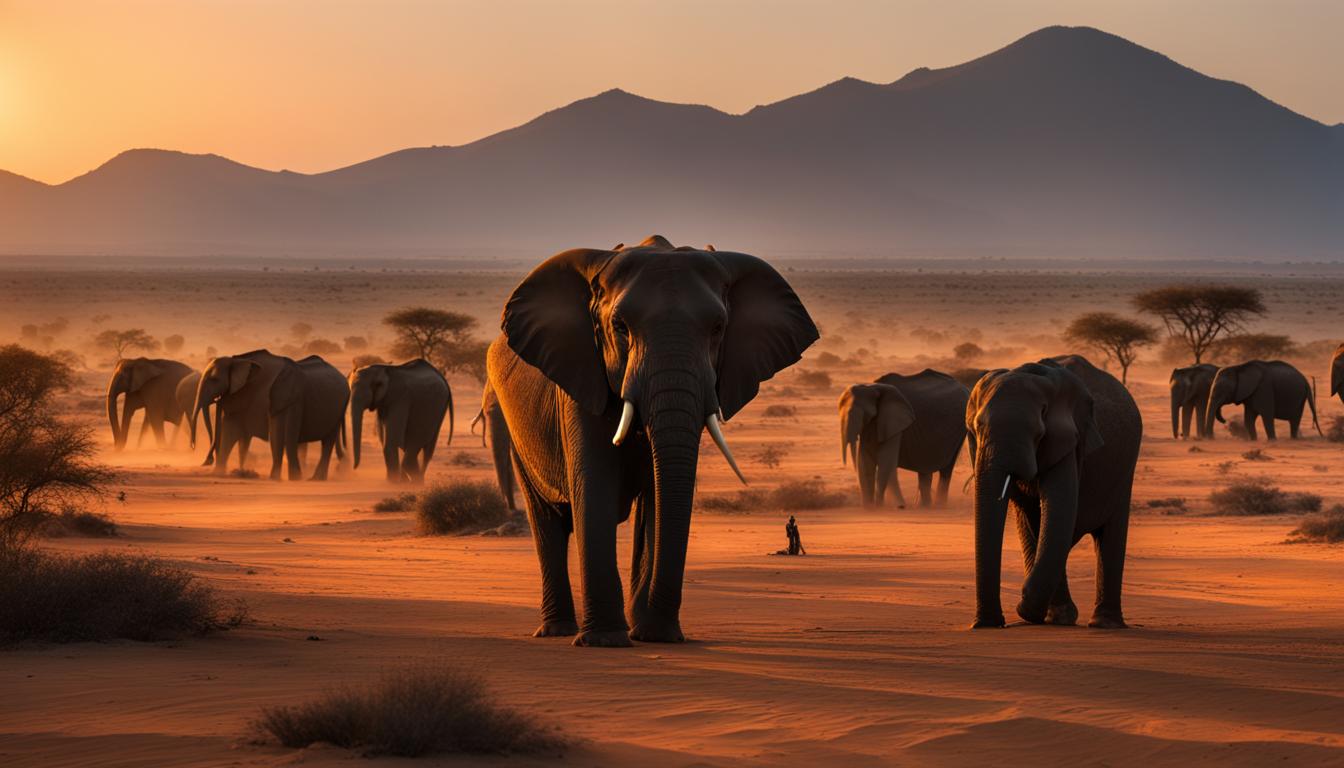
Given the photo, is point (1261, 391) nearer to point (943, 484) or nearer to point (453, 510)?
point (943, 484)

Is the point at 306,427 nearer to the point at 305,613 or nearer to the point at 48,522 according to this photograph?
the point at 48,522

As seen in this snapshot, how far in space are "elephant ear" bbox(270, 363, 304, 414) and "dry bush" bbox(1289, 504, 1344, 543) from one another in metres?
17.8

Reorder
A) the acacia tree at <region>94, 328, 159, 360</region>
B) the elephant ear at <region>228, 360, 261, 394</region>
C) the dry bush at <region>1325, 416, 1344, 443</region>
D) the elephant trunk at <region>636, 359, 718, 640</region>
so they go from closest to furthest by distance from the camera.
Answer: the elephant trunk at <region>636, 359, 718, 640</region> → the elephant ear at <region>228, 360, 261, 394</region> → the dry bush at <region>1325, 416, 1344, 443</region> → the acacia tree at <region>94, 328, 159, 360</region>

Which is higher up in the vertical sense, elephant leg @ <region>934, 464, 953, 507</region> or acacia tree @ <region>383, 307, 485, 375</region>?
acacia tree @ <region>383, 307, 485, 375</region>

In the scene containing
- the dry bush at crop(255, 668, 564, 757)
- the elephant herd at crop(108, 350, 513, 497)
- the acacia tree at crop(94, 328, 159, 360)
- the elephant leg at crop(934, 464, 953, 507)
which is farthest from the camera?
the acacia tree at crop(94, 328, 159, 360)

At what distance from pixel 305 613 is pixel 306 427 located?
1860 cm

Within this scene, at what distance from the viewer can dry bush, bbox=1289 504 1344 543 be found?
67.6 ft

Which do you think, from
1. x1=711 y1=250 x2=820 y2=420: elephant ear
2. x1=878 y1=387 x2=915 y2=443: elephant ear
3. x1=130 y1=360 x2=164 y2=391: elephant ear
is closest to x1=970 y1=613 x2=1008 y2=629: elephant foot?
x1=711 y1=250 x2=820 y2=420: elephant ear

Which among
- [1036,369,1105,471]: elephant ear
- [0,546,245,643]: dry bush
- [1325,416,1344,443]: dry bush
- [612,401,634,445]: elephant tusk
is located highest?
[612,401,634,445]: elephant tusk

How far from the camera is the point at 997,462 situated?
12195mm

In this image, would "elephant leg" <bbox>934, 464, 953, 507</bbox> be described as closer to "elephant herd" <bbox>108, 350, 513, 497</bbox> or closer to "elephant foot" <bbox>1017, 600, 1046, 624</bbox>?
"elephant herd" <bbox>108, 350, 513, 497</bbox>

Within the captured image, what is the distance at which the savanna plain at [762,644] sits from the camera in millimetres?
8141

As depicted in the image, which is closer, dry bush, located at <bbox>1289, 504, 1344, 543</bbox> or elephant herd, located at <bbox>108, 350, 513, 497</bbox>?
dry bush, located at <bbox>1289, 504, 1344, 543</bbox>

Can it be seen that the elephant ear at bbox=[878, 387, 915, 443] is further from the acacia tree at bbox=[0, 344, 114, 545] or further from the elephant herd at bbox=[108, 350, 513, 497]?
the acacia tree at bbox=[0, 344, 114, 545]
